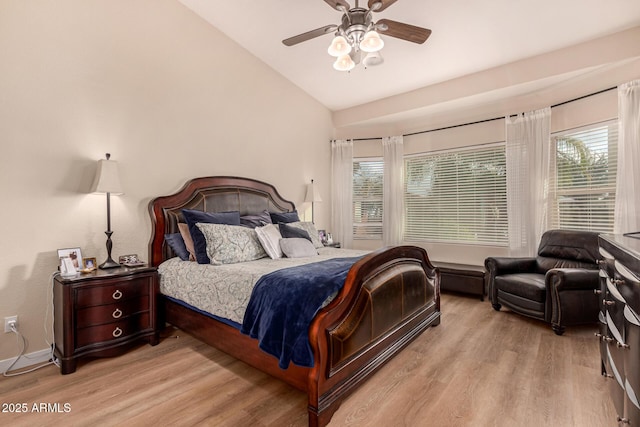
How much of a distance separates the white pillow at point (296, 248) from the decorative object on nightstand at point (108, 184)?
1506mm

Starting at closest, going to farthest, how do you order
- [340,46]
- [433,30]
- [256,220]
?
[340,46]
[433,30]
[256,220]

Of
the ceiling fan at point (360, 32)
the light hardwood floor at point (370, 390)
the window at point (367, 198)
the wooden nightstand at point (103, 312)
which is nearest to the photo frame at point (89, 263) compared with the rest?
the wooden nightstand at point (103, 312)

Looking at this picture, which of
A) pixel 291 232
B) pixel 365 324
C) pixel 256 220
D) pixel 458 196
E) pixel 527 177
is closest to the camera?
pixel 365 324

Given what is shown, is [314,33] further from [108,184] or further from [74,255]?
[74,255]

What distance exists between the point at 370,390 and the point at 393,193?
359 cm

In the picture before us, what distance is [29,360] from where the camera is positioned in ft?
7.73

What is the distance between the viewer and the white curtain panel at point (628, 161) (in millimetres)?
2988

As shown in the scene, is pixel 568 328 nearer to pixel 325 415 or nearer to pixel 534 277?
pixel 534 277

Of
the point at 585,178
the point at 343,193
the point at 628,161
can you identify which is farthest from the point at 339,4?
the point at 585,178

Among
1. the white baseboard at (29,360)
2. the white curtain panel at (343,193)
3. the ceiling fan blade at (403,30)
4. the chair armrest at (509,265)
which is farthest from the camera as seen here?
the white curtain panel at (343,193)

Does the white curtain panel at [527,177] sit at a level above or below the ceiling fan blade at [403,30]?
below

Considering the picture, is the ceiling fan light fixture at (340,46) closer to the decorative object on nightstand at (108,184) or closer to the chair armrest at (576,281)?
the decorative object on nightstand at (108,184)

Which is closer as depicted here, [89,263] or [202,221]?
[89,263]

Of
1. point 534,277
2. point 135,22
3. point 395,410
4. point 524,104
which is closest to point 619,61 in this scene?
point 524,104
